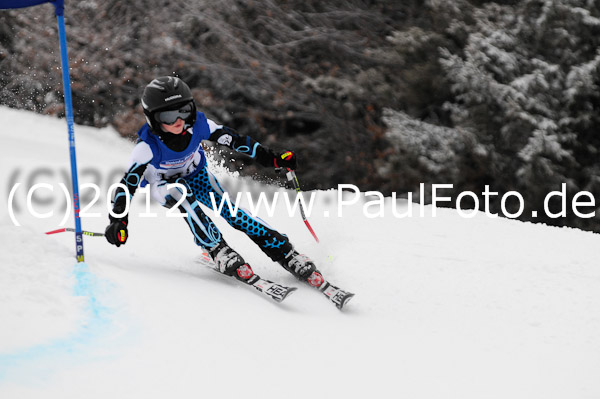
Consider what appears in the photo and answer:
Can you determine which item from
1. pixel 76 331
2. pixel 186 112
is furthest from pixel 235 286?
pixel 76 331

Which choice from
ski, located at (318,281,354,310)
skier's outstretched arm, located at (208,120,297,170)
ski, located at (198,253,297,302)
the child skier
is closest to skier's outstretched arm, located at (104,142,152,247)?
the child skier

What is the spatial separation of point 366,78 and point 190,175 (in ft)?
16.5

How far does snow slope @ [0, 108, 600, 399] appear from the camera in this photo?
8.71 feet

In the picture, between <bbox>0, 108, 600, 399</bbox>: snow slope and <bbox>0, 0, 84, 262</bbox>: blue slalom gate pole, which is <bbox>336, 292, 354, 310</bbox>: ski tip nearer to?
<bbox>0, 108, 600, 399</bbox>: snow slope

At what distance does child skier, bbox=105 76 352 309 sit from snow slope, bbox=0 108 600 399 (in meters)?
0.19

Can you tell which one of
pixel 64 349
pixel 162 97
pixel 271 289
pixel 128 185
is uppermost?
pixel 162 97

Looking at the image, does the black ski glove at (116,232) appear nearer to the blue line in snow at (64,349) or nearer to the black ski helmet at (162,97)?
the blue line in snow at (64,349)

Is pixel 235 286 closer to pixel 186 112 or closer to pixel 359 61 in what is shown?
pixel 186 112

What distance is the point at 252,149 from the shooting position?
446 centimetres

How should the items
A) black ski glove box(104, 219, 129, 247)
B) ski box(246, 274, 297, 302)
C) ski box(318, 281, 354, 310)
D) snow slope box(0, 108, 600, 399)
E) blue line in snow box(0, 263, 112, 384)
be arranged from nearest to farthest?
blue line in snow box(0, 263, 112, 384), snow slope box(0, 108, 600, 399), black ski glove box(104, 219, 129, 247), ski box(246, 274, 297, 302), ski box(318, 281, 354, 310)

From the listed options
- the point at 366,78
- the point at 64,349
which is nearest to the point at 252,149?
the point at 64,349

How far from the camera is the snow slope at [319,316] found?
8.71 ft

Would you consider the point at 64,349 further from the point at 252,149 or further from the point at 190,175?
the point at 252,149

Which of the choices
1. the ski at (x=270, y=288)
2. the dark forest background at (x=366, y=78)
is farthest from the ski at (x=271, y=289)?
the dark forest background at (x=366, y=78)
